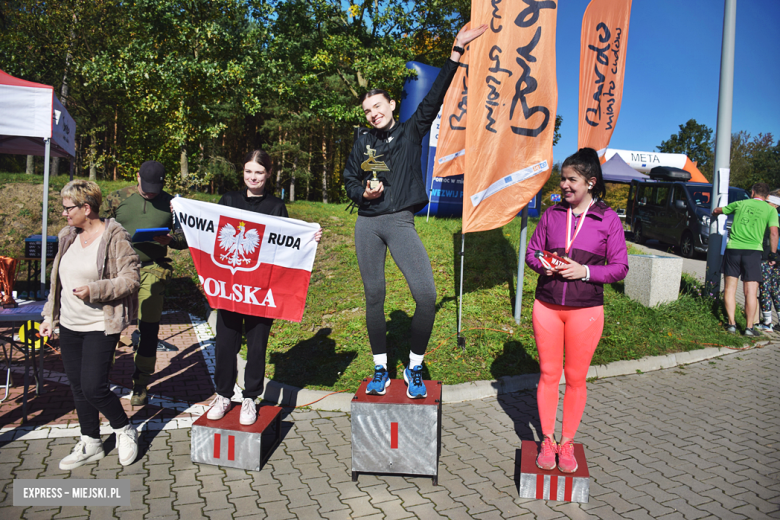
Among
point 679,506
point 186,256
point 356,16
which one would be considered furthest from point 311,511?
point 356,16

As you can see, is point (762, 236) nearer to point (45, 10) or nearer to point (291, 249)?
point (291, 249)

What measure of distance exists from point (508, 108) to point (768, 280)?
502 cm

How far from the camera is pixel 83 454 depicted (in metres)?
3.59

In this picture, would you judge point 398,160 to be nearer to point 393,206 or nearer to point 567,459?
point 393,206

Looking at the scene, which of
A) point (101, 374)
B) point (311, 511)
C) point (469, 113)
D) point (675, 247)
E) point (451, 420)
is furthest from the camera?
point (675, 247)

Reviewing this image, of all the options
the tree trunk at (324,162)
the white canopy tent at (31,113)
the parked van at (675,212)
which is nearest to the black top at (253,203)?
the white canopy tent at (31,113)

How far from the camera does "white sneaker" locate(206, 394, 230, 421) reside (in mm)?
3762

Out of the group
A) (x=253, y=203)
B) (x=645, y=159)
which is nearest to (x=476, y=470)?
(x=253, y=203)

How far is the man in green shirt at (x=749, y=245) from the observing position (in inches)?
285

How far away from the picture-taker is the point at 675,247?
1756cm

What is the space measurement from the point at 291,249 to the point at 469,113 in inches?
127

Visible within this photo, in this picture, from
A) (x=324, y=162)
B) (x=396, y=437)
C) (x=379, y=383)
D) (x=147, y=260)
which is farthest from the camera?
(x=324, y=162)

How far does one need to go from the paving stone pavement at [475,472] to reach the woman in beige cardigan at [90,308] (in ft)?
1.03

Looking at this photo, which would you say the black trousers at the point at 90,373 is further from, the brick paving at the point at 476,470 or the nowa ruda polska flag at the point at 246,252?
the nowa ruda polska flag at the point at 246,252
